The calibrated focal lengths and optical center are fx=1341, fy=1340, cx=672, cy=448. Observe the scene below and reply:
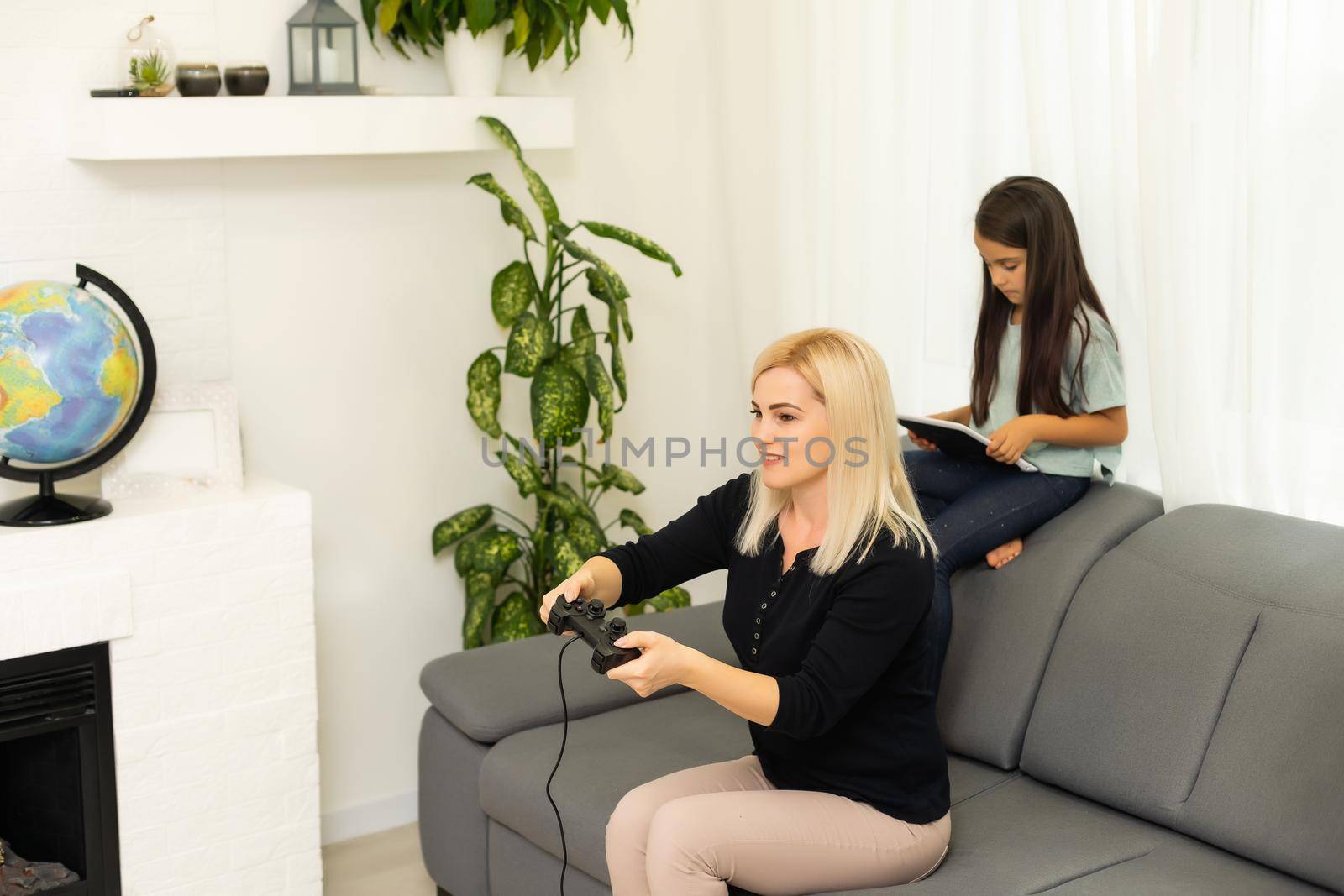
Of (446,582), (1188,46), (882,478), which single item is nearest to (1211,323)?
(1188,46)

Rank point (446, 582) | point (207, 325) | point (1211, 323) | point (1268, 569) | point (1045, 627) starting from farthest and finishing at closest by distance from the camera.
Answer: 1. point (446, 582)
2. point (207, 325)
3. point (1211, 323)
4. point (1045, 627)
5. point (1268, 569)

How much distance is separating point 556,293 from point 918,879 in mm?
1760

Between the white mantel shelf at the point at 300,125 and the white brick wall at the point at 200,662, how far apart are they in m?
0.66

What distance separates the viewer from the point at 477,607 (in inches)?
118

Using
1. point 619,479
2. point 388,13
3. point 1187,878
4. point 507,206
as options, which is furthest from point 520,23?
point 1187,878

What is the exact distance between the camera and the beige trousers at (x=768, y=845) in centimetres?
177

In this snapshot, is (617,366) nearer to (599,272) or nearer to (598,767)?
(599,272)

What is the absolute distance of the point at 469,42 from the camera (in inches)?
113

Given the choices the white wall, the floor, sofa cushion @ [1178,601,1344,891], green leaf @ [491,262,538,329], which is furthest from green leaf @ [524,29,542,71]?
sofa cushion @ [1178,601,1344,891]

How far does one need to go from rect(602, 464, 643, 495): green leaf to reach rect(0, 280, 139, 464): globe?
1118mm

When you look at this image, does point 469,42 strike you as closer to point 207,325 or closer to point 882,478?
point 207,325

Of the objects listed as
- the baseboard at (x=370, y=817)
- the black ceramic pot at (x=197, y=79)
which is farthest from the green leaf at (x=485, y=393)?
the baseboard at (x=370, y=817)

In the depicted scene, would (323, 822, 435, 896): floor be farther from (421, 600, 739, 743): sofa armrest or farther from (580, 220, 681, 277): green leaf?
(580, 220, 681, 277): green leaf

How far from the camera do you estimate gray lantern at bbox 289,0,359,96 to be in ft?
8.93
